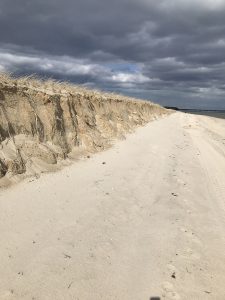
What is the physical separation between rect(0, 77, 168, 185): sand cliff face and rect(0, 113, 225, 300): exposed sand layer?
2.00 ft

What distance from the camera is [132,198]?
936 cm

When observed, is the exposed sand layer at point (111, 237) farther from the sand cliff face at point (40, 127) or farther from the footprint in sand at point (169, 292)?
the sand cliff face at point (40, 127)

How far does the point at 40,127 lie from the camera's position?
38.0ft

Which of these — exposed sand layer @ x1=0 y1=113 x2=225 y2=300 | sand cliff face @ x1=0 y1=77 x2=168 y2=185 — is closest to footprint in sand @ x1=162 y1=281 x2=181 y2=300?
exposed sand layer @ x1=0 y1=113 x2=225 y2=300

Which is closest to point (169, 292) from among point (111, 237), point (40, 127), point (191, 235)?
point (111, 237)

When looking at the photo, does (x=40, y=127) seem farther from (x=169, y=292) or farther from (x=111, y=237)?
(x=169, y=292)

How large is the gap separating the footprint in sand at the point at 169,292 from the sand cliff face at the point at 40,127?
4.71 meters

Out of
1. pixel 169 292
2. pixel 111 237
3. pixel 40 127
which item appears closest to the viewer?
pixel 169 292

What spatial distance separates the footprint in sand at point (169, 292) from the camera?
A: 206 inches

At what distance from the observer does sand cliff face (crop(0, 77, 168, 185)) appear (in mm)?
9859

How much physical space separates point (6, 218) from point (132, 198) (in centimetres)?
315

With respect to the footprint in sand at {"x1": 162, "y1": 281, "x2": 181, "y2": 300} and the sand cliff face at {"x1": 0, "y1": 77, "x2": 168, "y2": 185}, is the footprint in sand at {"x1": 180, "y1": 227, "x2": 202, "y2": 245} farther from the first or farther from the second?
the sand cliff face at {"x1": 0, "y1": 77, "x2": 168, "y2": 185}

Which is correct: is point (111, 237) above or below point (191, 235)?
above

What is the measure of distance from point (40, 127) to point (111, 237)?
5466 millimetres
